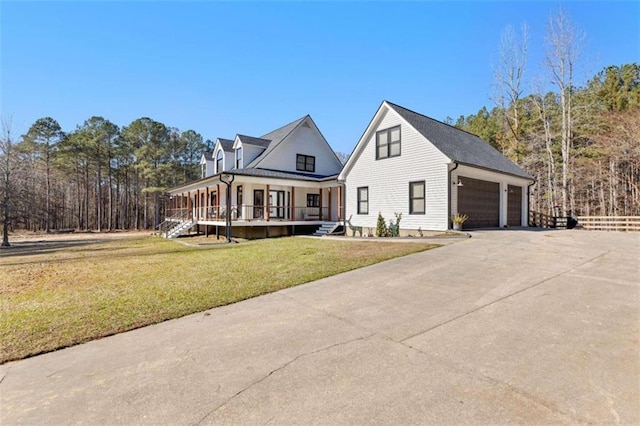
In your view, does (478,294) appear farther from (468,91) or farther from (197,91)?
(468,91)

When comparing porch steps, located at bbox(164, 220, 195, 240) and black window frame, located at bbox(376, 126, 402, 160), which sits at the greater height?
black window frame, located at bbox(376, 126, 402, 160)

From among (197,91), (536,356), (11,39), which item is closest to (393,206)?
(197,91)

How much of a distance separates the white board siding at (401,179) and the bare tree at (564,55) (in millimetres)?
14762

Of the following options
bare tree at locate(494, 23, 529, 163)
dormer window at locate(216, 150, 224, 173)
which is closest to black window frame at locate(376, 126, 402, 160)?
dormer window at locate(216, 150, 224, 173)

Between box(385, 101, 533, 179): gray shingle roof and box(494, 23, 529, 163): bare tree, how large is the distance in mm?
11793

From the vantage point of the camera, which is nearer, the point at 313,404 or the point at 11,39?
the point at 313,404

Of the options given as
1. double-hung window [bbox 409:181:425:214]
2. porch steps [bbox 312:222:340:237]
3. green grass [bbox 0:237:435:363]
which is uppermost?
double-hung window [bbox 409:181:425:214]

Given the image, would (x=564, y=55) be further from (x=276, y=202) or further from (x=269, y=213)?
(x=269, y=213)

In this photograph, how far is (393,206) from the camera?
52.6 ft

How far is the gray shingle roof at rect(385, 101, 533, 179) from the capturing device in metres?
14.6

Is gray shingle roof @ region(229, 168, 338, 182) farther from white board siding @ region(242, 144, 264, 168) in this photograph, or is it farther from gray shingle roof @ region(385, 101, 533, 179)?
gray shingle roof @ region(385, 101, 533, 179)

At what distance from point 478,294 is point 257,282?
172 inches

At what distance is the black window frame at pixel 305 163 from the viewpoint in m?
23.2

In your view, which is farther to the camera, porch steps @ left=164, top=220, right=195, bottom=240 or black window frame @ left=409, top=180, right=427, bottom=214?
porch steps @ left=164, top=220, right=195, bottom=240
